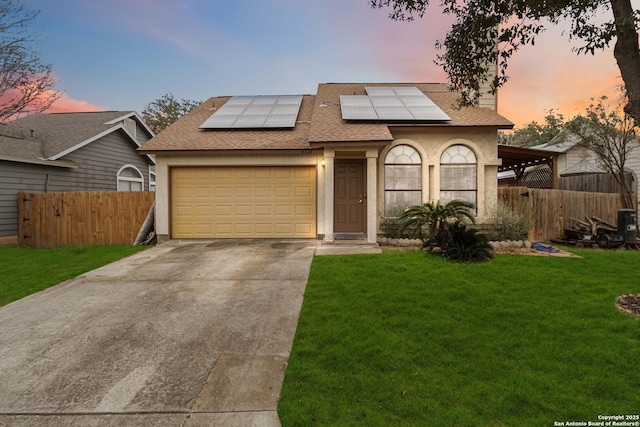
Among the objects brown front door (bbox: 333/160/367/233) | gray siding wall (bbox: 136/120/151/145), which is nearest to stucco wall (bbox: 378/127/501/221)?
brown front door (bbox: 333/160/367/233)

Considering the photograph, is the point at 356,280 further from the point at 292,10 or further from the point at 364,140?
the point at 292,10

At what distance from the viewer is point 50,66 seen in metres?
10.7

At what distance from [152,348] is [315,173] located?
23.8ft

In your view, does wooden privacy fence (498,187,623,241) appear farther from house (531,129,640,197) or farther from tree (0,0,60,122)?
tree (0,0,60,122)

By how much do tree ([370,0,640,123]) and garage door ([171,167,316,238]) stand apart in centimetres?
534

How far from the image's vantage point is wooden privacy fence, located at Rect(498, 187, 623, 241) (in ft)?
32.4

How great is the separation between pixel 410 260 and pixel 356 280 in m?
1.87

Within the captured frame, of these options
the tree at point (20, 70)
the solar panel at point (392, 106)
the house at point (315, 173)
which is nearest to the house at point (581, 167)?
the house at point (315, 173)

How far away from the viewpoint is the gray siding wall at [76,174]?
10711 mm

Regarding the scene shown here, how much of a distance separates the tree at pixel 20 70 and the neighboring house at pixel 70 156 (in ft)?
5.63

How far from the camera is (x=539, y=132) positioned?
39406mm

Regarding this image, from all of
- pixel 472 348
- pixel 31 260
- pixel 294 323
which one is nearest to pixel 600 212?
pixel 472 348

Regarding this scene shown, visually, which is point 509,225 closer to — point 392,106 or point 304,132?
point 392,106

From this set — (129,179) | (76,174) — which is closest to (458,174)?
(76,174)
